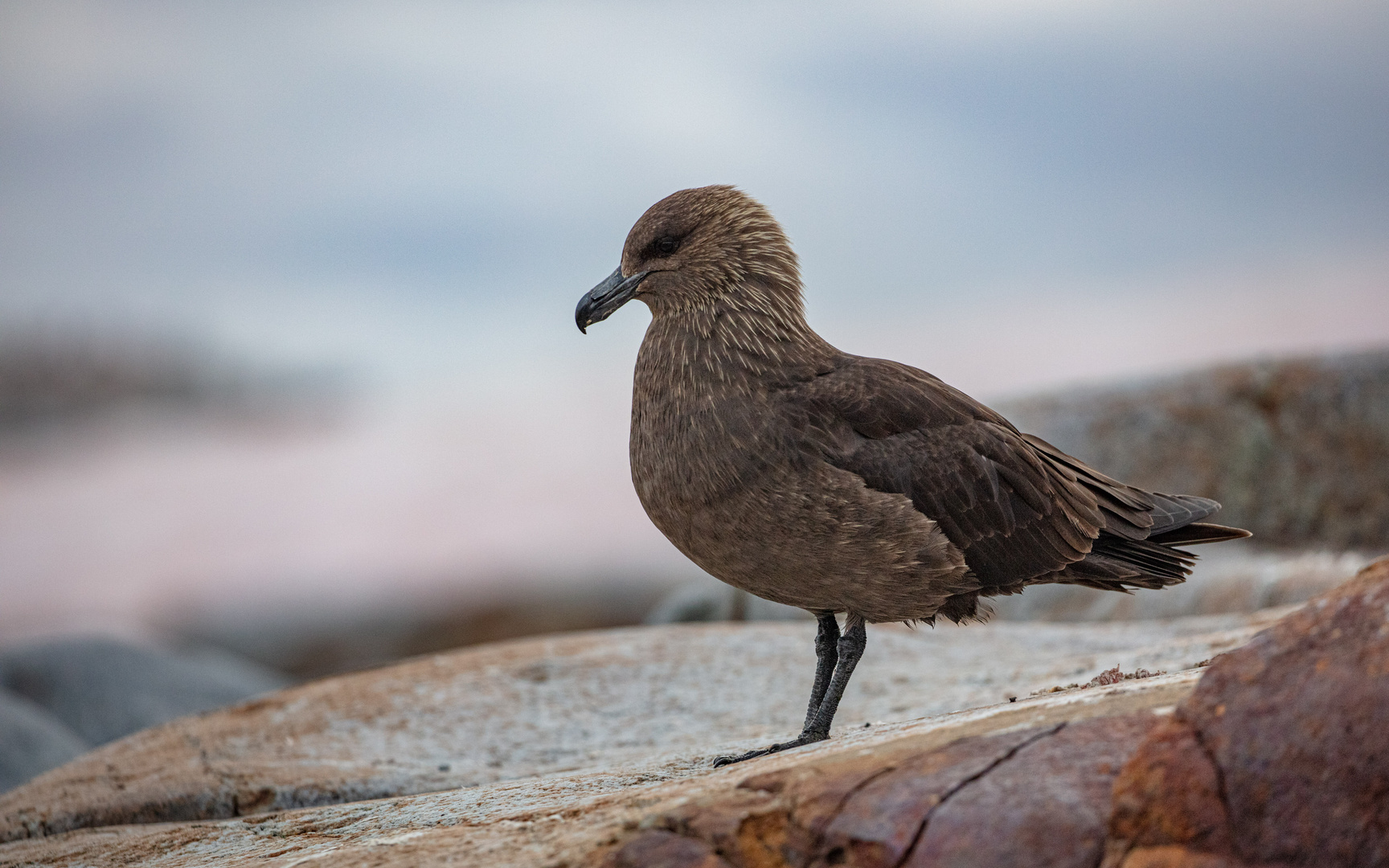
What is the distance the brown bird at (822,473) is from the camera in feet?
13.2

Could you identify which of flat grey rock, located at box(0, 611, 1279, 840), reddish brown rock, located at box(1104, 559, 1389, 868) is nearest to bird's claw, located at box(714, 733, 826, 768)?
flat grey rock, located at box(0, 611, 1279, 840)

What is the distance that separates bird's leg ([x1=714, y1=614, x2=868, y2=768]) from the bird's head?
126cm

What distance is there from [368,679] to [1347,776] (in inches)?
219

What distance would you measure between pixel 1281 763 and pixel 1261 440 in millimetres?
9971

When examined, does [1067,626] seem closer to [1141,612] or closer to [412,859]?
[1141,612]

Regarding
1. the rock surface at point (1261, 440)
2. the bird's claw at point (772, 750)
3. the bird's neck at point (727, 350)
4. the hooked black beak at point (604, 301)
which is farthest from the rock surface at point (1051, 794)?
the rock surface at point (1261, 440)

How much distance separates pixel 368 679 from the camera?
686 centimetres

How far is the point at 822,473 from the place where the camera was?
13.3 feet

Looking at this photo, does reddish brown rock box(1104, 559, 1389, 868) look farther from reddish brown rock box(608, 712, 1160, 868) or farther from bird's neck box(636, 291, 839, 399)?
bird's neck box(636, 291, 839, 399)

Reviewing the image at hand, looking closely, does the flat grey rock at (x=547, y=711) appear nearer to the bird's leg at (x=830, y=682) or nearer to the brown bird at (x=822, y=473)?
the bird's leg at (x=830, y=682)

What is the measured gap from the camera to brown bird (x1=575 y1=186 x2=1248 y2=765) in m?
4.02

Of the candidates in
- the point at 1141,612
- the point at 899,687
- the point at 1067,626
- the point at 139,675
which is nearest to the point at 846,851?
the point at 899,687

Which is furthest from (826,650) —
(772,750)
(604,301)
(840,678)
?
(604,301)

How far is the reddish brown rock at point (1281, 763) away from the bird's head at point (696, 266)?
2481mm
